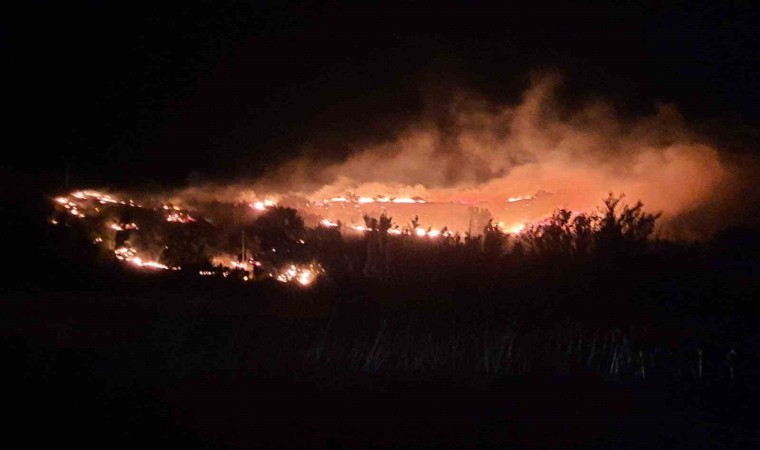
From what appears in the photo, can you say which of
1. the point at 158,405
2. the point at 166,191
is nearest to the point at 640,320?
the point at 158,405

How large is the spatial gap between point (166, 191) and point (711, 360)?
13.1 m

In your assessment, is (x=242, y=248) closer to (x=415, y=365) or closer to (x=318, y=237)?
(x=318, y=237)

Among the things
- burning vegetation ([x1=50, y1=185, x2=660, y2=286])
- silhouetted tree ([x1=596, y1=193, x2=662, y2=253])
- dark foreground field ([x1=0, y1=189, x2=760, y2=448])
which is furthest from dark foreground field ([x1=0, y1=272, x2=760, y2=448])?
silhouetted tree ([x1=596, y1=193, x2=662, y2=253])

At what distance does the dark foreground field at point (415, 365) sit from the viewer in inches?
217

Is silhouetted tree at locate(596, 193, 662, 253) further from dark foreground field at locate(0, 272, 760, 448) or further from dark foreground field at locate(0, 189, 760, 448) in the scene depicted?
dark foreground field at locate(0, 272, 760, 448)

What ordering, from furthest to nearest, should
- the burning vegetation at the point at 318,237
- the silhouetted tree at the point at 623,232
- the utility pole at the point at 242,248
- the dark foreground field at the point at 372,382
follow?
the utility pole at the point at 242,248 → the burning vegetation at the point at 318,237 → the silhouetted tree at the point at 623,232 → the dark foreground field at the point at 372,382

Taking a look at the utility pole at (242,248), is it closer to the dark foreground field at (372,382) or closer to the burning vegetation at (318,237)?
the burning vegetation at (318,237)

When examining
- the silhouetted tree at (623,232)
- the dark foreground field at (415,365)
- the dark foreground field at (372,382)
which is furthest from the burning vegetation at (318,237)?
the dark foreground field at (372,382)

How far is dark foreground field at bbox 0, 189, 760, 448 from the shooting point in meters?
5.52

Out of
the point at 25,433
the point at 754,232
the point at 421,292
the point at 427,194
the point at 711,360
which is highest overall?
the point at 427,194

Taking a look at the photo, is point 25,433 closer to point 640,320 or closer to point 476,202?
point 640,320

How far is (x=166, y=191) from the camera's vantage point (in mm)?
17234

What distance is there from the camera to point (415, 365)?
676cm

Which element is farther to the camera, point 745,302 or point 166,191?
point 166,191
